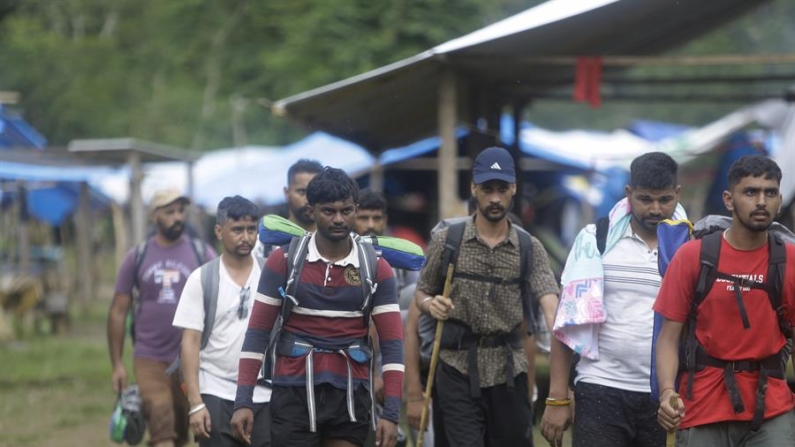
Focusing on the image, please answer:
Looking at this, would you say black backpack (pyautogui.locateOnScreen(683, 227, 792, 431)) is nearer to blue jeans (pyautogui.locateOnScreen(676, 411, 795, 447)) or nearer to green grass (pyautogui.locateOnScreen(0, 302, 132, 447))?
blue jeans (pyautogui.locateOnScreen(676, 411, 795, 447))

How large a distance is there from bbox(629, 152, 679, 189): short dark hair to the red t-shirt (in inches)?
24.4

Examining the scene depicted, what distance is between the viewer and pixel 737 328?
17.4 ft

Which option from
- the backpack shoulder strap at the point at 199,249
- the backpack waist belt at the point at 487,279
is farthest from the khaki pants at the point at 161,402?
the backpack waist belt at the point at 487,279

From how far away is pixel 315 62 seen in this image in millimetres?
26422

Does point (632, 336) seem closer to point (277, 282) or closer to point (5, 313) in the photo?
point (277, 282)

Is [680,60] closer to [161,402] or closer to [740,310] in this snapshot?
[161,402]

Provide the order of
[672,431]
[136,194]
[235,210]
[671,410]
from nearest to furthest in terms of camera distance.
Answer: [671,410] < [672,431] < [235,210] < [136,194]

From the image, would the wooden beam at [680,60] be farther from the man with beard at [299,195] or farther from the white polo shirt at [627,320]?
the white polo shirt at [627,320]

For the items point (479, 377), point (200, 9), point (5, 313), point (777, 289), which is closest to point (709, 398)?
point (777, 289)

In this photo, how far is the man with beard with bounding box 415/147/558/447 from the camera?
6801mm

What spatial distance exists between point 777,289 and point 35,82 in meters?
36.1

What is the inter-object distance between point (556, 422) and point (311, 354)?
3.96ft

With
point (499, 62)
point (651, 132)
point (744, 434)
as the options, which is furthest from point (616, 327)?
point (651, 132)

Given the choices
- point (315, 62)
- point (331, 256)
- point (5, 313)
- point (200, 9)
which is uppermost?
point (200, 9)
